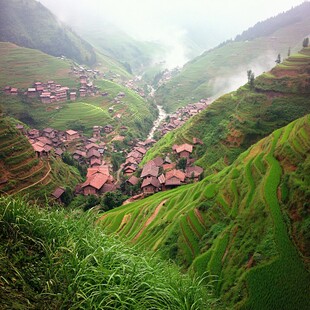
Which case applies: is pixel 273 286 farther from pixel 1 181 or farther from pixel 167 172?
pixel 1 181

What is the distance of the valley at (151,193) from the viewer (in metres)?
5.20

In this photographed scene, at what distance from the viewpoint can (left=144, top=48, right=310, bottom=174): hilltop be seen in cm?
4103

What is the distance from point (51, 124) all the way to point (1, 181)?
1413 inches

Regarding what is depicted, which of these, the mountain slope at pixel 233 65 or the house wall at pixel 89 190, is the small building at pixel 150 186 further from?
the mountain slope at pixel 233 65

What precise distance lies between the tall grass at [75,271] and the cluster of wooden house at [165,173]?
108 feet

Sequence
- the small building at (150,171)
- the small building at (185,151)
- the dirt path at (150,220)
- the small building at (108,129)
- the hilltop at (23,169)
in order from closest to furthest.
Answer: the dirt path at (150,220) < the hilltop at (23,169) < the small building at (150,171) < the small building at (185,151) < the small building at (108,129)

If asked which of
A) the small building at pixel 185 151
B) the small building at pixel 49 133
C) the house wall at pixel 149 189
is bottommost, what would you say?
the small building at pixel 49 133

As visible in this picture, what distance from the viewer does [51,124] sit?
68812 mm

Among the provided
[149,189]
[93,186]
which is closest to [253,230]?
[149,189]

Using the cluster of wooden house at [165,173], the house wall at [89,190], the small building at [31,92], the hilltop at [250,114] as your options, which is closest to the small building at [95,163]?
the cluster of wooden house at [165,173]

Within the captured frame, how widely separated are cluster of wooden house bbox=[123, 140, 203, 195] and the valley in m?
0.22

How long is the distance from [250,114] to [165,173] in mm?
16627

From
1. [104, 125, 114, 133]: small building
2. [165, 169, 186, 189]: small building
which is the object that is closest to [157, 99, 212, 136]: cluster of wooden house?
[104, 125, 114, 133]: small building

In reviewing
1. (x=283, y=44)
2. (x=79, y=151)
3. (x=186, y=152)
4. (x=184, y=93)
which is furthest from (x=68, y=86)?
(x=283, y=44)
